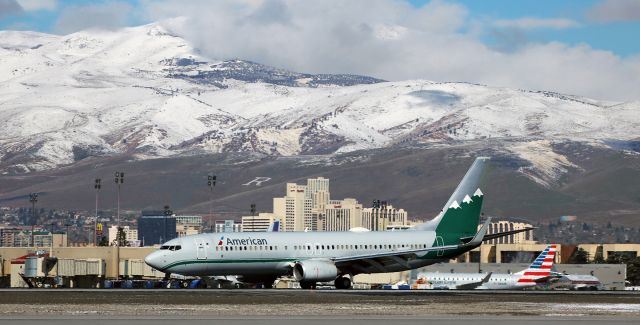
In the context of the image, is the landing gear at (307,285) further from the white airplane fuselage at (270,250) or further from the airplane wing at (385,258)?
the airplane wing at (385,258)

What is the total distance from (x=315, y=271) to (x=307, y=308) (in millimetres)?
36699

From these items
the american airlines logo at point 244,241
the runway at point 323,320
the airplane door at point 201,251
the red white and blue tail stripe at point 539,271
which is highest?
the american airlines logo at point 244,241

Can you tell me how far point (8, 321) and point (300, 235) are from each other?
180 feet

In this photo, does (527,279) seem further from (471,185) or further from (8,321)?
(8,321)

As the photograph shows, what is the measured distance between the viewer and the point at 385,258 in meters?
115

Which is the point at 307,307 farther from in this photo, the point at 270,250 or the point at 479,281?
the point at 479,281

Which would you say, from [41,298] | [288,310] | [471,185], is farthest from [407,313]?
[471,185]

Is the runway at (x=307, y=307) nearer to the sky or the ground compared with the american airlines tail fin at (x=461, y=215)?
nearer to the ground

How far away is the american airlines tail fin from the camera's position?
118625 mm

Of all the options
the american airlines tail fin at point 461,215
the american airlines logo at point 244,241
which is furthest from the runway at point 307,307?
the american airlines tail fin at point 461,215

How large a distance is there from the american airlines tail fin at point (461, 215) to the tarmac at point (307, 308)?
786 inches

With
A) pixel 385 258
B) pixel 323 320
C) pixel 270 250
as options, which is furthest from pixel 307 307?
pixel 385 258

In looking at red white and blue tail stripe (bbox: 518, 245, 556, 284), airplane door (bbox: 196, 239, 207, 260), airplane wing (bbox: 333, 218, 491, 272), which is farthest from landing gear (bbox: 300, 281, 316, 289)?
red white and blue tail stripe (bbox: 518, 245, 556, 284)

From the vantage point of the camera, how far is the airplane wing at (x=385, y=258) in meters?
115
